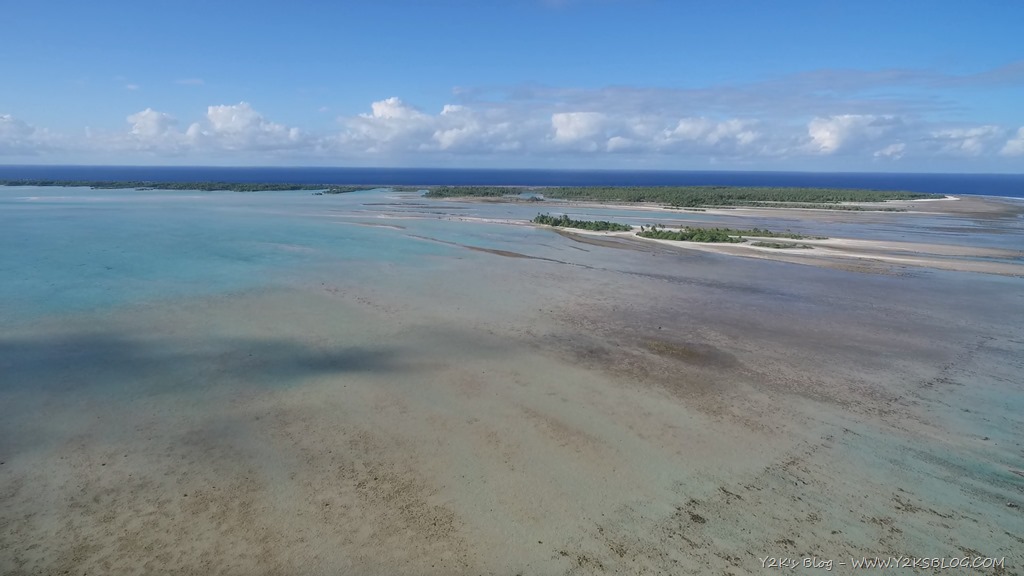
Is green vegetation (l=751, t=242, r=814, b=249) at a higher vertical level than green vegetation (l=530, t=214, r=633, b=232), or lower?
lower

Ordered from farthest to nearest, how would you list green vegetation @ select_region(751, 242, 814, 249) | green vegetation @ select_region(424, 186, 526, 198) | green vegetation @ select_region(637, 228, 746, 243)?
green vegetation @ select_region(424, 186, 526, 198) < green vegetation @ select_region(637, 228, 746, 243) < green vegetation @ select_region(751, 242, 814, 249)

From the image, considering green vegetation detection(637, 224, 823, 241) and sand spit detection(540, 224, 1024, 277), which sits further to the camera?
green vegetation detection(637, 224, 823, 241)

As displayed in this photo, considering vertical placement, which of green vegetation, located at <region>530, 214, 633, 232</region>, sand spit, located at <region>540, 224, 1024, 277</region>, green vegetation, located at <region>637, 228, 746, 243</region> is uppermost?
green vegetation, located at <region>530, 214, 633, 232</region>

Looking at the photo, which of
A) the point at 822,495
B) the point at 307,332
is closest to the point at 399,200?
the point at 307,332

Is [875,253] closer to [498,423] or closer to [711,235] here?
[711,235]

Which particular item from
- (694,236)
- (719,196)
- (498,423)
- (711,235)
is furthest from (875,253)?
(719,196)

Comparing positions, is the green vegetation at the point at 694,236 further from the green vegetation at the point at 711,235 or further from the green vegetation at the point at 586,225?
the green vegetation at the point at 586,225

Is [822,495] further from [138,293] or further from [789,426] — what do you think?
[138,293]

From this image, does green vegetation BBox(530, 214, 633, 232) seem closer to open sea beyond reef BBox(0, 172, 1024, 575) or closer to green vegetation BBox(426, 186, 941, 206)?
open sea beyond reef BBox(0, 172, 1024, 575)

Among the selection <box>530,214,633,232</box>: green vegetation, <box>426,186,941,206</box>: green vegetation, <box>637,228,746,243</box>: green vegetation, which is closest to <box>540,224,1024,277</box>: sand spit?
<box>637,228,746,243</box>: green vegetation

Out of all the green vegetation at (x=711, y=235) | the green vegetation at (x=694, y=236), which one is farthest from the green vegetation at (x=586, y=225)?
the green vegetation at (x=694, y=236)
